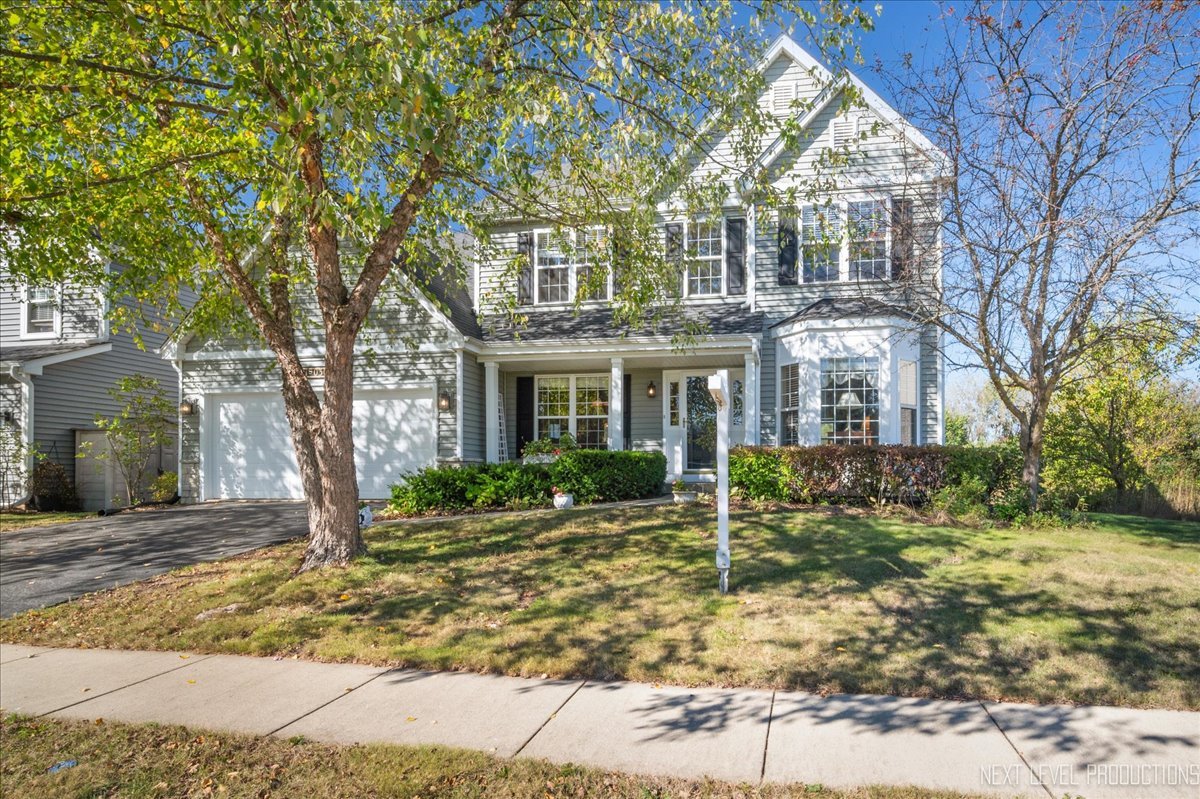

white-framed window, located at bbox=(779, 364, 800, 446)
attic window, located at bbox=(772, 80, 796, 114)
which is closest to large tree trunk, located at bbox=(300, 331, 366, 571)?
white-framed window, located at bbox=(779, 364, 800, 446)

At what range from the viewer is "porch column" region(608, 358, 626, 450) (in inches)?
543

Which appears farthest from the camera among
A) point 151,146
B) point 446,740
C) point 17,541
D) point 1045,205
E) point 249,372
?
point 249,372

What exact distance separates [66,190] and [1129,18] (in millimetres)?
12158

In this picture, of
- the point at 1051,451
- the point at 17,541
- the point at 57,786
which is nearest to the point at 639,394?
the point at 1051,451

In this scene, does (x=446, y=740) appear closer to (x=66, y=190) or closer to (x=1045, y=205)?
(x=66, y=190)

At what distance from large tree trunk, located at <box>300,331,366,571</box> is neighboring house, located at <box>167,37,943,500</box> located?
16.5 ft

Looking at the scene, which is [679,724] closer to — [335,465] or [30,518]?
[335,465]

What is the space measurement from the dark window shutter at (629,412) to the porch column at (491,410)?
2627mm

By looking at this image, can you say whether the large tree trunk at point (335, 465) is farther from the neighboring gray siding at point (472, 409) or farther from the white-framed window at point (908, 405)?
the white-framed window at point (908, 405)

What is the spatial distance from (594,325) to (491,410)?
2.67 meters

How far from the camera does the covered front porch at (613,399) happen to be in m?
13.9

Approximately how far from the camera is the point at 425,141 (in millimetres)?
4156

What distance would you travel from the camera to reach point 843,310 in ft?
40.9

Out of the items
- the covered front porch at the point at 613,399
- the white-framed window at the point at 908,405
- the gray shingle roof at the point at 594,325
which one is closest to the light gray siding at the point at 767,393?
the covered front porch at the point at 613,399
